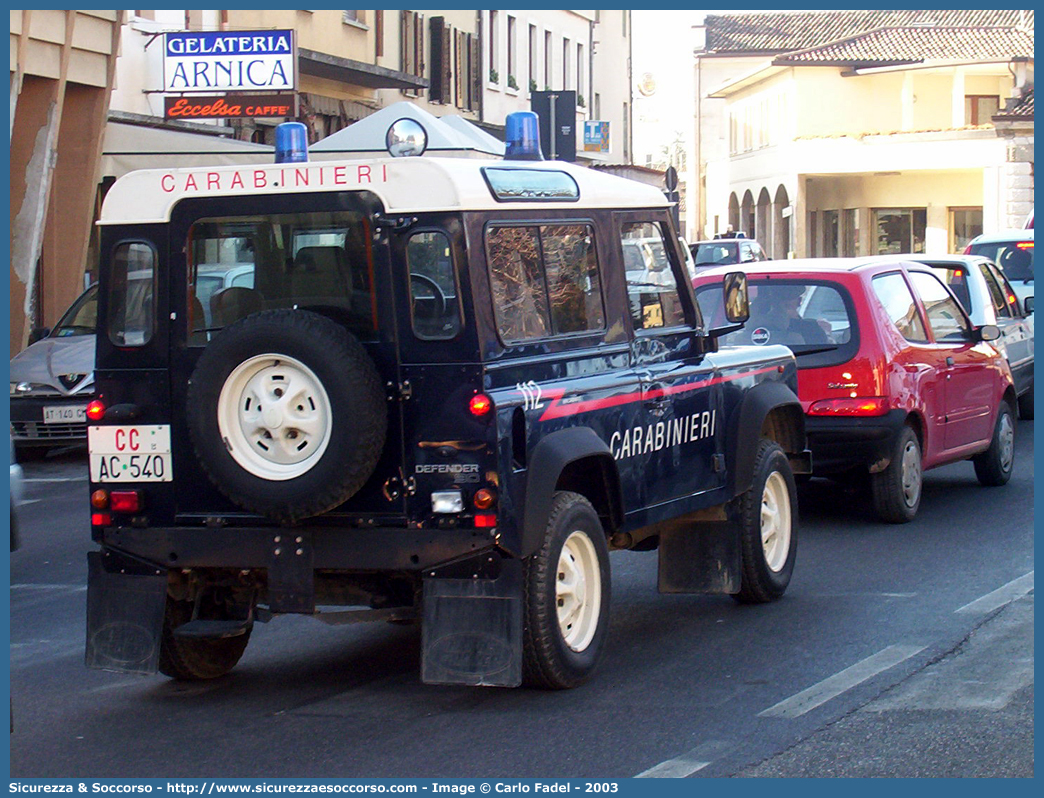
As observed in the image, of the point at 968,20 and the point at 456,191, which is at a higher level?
the point at 968,20

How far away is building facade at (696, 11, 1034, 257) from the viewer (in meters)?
56.5

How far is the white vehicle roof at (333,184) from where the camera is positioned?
246 inches

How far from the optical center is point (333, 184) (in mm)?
6340

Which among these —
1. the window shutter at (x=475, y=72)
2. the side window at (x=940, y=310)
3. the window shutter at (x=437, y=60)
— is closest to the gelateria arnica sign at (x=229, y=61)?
the side window at (x=940, y=310)

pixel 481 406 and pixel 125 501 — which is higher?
pixel 481 406

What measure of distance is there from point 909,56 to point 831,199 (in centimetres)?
602

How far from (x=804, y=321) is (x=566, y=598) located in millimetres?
4805

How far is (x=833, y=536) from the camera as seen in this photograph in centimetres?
1068

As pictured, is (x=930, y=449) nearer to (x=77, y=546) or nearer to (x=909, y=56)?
(x=77, y=546)

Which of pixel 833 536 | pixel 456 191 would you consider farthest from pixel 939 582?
pixel 456 191

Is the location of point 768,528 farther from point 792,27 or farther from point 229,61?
point 792,27

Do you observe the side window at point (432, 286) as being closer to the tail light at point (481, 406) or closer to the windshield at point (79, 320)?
the tail light at point (481, 406)

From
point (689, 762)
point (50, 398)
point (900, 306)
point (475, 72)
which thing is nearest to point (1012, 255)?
point (900, 306)

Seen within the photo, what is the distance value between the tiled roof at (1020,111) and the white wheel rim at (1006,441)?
140 feet
